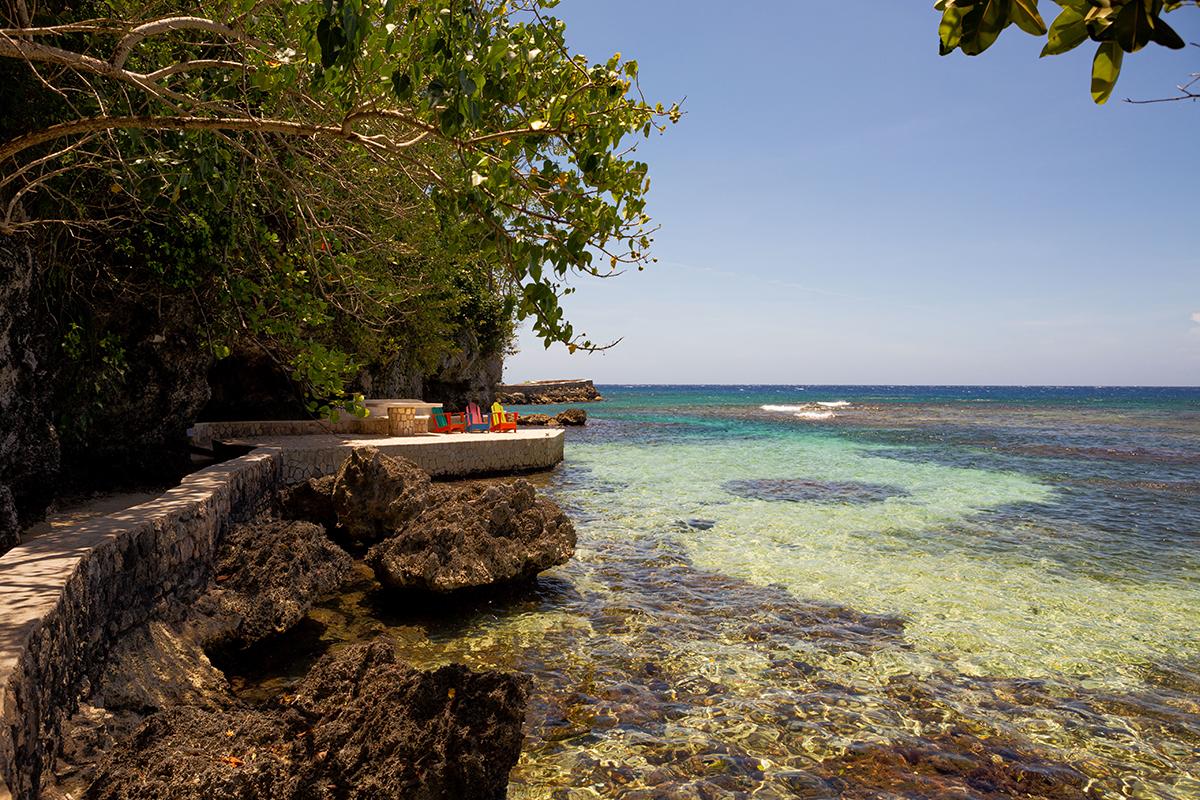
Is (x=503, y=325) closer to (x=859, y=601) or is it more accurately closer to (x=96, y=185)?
(x=96, y=185)

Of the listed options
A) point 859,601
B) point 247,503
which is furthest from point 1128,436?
point 247,503

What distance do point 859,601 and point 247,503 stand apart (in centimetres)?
827

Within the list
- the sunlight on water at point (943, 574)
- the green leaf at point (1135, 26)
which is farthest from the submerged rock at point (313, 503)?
the green leaf at point (1135, 26)

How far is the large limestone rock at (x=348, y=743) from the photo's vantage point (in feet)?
10.3

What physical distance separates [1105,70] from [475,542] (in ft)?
24.1

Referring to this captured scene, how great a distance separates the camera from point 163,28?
472 centimetres

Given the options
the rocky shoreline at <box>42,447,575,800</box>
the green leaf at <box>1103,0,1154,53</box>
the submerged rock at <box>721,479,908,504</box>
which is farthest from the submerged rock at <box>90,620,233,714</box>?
the submerged rock at <box>721,479,908,504</box>

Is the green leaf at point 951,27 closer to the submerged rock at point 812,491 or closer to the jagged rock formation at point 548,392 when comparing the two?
the submerged rock at point 812,491

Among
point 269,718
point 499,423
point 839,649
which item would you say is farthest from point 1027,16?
point 499,423

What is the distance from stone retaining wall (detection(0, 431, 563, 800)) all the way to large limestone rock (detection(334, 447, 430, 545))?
4.37 feet

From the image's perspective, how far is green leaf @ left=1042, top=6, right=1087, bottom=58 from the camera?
1.43 meters

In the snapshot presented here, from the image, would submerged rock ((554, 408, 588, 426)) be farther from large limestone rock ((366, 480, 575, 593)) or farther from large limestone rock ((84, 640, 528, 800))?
large limestone rock ((84, 640, 528, 800))

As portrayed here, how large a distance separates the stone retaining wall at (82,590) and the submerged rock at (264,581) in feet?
0.70

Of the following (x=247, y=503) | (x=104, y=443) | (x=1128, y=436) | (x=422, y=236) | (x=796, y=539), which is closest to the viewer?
(x=247, y=503)
